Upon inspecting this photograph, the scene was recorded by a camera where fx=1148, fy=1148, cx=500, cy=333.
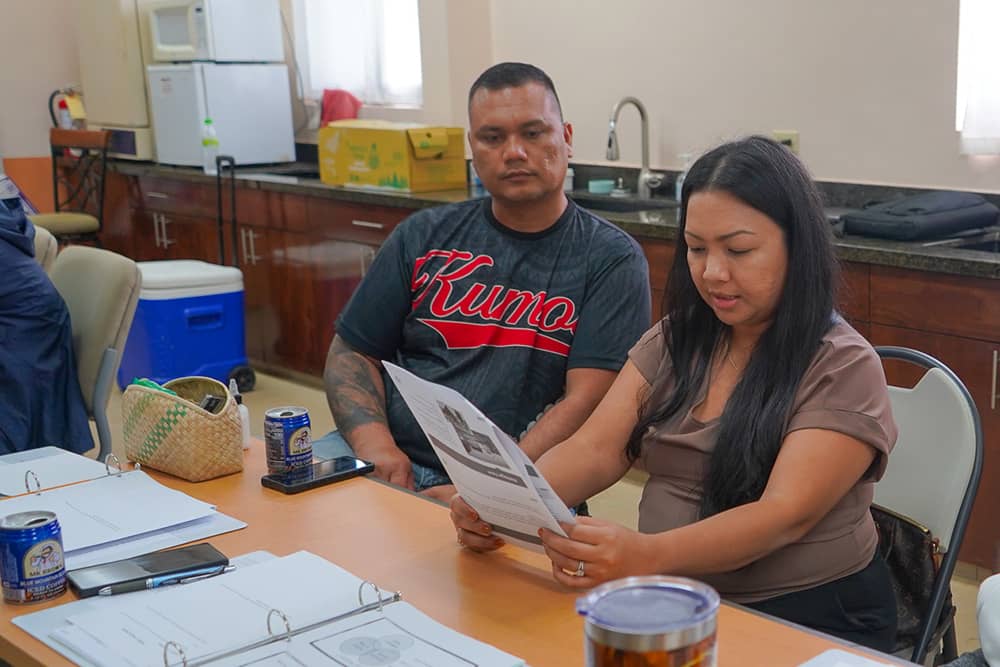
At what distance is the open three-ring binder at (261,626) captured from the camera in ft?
3.94

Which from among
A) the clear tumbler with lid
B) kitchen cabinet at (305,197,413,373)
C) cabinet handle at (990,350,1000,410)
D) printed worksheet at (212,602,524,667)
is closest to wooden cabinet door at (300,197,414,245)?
kitchen cabinet at (305,197,413,373)

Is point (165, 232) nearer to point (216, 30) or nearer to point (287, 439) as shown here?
point (216, 30)

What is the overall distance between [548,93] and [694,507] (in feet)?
3.33

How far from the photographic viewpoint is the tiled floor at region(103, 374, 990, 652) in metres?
2.68

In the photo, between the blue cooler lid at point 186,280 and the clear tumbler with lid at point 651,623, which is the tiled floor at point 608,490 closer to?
the blue cooler lid at point 186,280

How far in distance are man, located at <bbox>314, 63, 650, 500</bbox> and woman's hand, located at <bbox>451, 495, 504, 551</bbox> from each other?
0.65 m

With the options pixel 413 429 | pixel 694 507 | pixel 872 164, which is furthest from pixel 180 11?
pixel 694 507

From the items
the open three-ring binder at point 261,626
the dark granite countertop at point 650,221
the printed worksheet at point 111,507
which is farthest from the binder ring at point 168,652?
the dark granite countertop at point 650,221

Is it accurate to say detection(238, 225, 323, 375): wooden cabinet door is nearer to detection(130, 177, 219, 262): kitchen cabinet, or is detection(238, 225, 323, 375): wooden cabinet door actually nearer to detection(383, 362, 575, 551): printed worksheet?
detection(130, 177, 219, 262): kitchen cabinet

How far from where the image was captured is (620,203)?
4.04 m

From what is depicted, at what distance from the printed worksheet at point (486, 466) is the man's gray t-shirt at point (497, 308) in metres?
0.76

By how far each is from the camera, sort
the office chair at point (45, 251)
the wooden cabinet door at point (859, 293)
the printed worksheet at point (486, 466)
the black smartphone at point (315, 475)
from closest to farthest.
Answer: the printed worksheet at point (486, 466)
the black smartphone at point (315, 475)
the wooden cabinet door at point (859, 293)
the office chair at point (45, 251)

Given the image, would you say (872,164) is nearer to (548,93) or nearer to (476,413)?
(548,93)

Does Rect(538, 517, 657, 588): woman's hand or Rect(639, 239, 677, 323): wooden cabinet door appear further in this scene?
Rect(639, 239, 677, 323): wooden cabinet door
